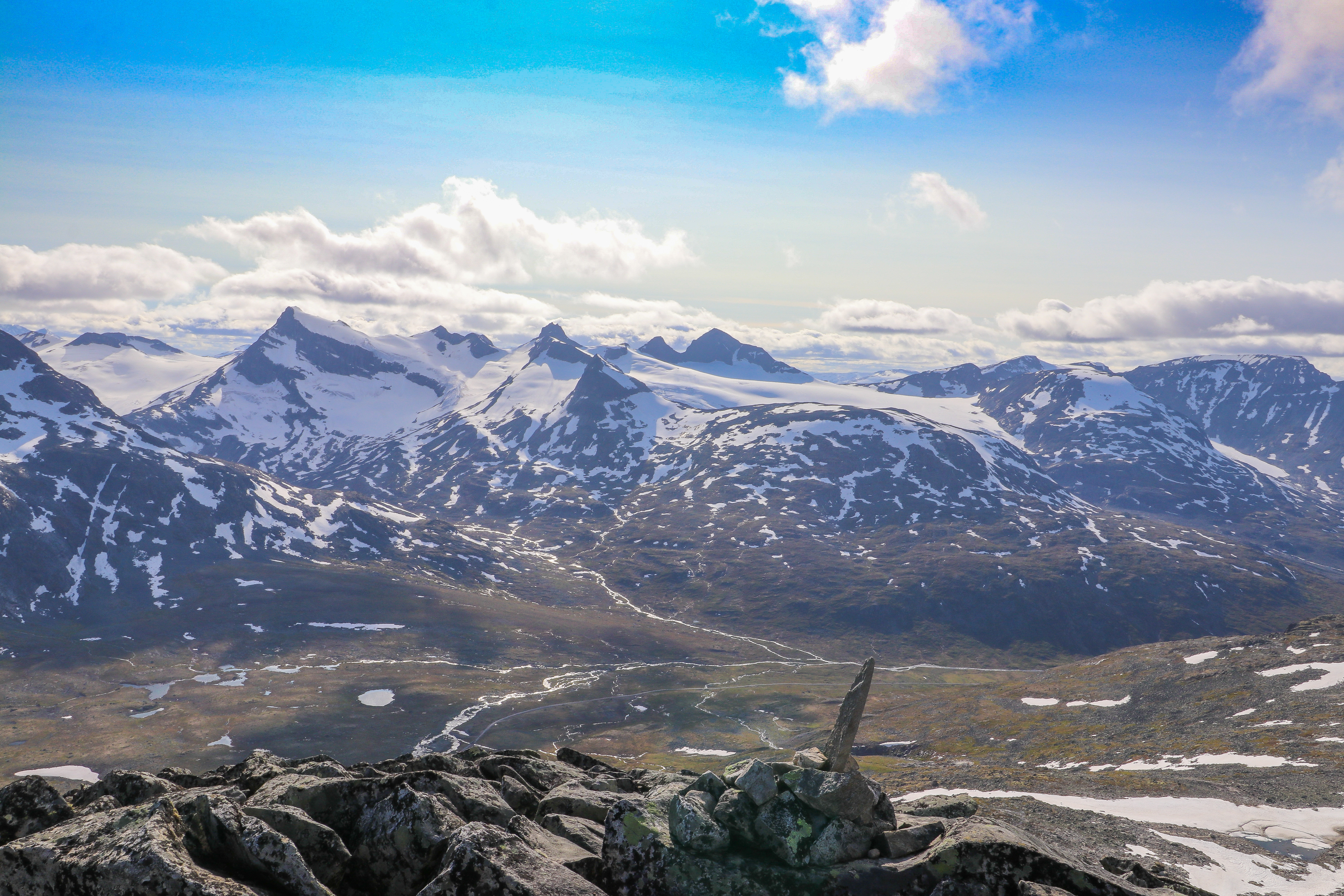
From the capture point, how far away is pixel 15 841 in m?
18.7

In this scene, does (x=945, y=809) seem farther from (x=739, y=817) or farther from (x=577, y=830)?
(x=577, y=830)

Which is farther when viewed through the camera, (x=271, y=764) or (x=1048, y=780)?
(x=1048, y=780)

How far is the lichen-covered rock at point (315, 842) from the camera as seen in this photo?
21.3 meters

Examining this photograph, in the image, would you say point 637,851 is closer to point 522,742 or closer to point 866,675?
point 866,675

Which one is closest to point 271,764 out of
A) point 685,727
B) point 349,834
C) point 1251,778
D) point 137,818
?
point 349,834

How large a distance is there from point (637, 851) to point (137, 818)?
1286 centimetres

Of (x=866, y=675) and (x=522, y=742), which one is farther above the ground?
(x=866, y=675)

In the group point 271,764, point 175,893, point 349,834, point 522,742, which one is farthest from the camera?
point 522,742

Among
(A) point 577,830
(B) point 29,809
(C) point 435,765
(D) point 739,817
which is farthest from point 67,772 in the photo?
(D) point 739,817

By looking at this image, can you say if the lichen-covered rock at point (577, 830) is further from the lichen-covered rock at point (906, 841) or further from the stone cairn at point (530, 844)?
the lichen-covered rock at point (906, 841)

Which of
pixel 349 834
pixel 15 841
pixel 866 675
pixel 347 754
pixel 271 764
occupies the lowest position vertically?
pixel 347 754

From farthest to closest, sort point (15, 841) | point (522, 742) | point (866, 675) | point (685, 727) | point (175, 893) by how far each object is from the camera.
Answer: point (685, 727) → point (522, 742) → point (866, 675) → point (15, 841) → point (175, 893)

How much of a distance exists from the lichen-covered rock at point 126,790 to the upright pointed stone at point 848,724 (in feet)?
76.6

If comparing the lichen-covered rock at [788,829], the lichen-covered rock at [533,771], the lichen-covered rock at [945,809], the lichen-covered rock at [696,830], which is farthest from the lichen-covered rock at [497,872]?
the lichen-covered rock at [533,771]
